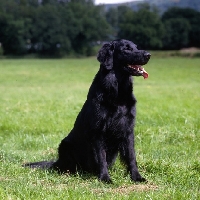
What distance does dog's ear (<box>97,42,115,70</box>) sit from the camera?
507cm

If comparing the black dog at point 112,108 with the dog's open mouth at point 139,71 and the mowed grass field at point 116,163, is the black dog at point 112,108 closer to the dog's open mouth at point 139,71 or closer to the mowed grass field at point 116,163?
the dog's open mouth at point 139,71

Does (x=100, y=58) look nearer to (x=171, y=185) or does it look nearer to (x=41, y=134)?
(x=171, y=185)

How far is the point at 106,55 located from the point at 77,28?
72.6m

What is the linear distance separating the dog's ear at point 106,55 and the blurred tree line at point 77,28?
55585 mm

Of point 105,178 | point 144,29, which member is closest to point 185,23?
point 144,29

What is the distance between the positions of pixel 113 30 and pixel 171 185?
237ft

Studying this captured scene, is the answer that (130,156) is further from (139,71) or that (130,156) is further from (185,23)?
(185,23)

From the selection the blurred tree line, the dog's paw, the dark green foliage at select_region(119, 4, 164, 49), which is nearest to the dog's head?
the dog's paw

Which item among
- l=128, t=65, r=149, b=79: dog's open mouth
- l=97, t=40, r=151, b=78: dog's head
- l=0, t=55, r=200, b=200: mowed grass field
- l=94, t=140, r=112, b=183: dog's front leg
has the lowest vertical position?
l=0, t=55, r=200, b=200: mowed grass field

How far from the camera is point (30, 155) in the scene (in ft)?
22.0

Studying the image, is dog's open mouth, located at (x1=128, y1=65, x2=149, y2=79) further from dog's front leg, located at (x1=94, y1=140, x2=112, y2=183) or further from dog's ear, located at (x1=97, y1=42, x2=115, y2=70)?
dog's front leg, located at (x1=94, y1=140, x2=112, y2=183)

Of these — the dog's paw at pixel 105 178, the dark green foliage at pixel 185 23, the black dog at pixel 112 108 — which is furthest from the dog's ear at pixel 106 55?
the dark green foliage at pixel 185 23

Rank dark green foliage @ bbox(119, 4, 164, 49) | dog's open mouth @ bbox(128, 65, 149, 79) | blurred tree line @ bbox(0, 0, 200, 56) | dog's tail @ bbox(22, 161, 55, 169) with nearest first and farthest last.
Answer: dog's open mouth @ bbox(128, 65, 149, 79), dog's tail @ bbox(22, 161, 55, 169), dark green foliage @ bbox(119, 4, 164, 49), blurred tree line @ bbox(0, 0, 200, 56)

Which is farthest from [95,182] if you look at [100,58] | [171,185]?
[100,58]
